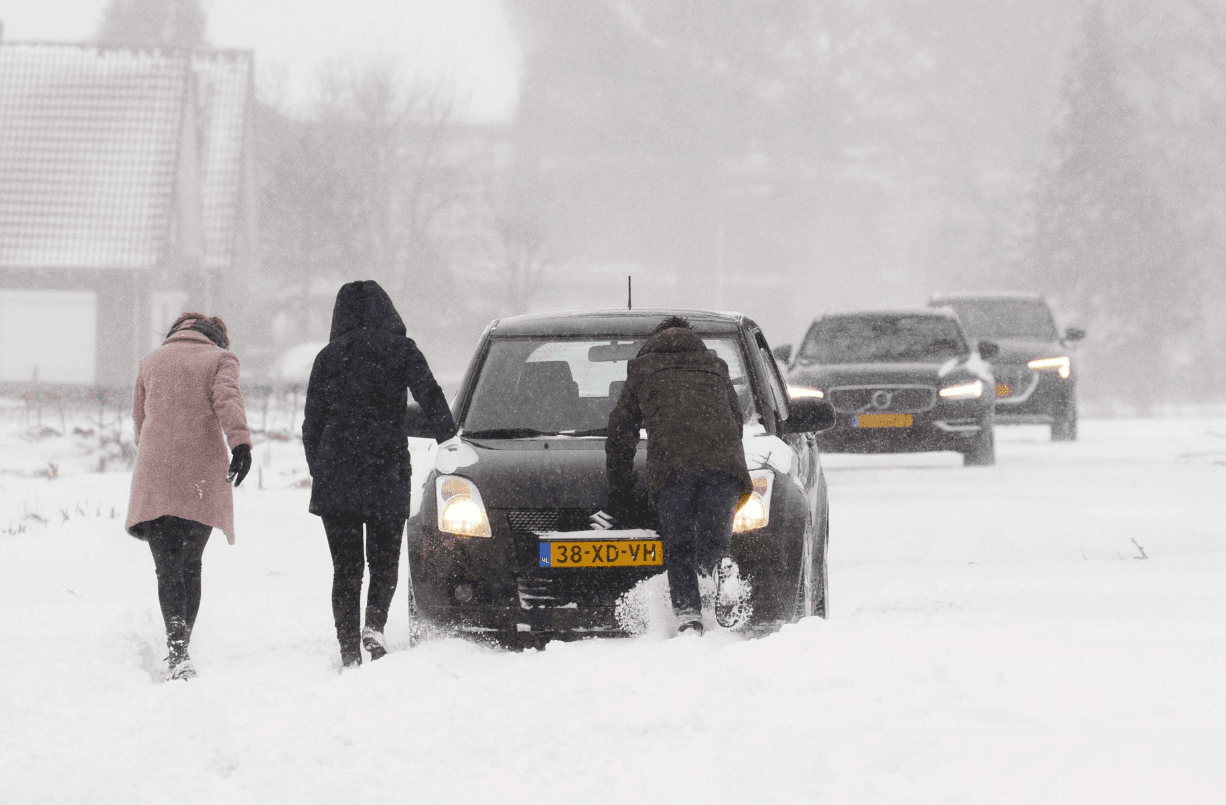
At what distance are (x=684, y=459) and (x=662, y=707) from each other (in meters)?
1.22

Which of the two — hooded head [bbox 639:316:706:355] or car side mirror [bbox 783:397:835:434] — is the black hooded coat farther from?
car side mirror [bbox 783:397:835:434]

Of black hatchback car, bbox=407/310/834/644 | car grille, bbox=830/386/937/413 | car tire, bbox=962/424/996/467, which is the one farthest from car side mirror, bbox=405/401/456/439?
car tire, bbox=962/424/996/467

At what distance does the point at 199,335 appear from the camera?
6.74 m

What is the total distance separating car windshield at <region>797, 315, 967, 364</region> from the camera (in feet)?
51.2

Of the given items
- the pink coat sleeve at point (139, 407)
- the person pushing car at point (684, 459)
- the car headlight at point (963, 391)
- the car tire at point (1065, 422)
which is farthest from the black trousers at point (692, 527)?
the car tire at point (1065, 422)

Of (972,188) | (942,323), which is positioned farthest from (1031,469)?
(972,188)

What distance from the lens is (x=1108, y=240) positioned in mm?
50625

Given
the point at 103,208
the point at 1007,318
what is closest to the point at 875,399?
the point at 1007,318

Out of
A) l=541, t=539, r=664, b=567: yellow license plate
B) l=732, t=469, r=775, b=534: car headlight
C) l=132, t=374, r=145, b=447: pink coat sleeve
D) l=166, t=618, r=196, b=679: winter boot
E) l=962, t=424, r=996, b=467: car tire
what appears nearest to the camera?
l=541, t=539, r=664, b=567: yellow license plate

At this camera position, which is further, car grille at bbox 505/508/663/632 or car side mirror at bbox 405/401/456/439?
car side mirror at bbox 405/401/456/439

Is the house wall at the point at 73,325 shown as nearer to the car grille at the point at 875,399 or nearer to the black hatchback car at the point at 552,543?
the car grille at the point at 875,399

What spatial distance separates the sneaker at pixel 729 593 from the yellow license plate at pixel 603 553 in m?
0.23

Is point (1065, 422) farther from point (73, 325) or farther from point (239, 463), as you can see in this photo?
point (73, 325)

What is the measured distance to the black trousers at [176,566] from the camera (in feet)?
21.3
